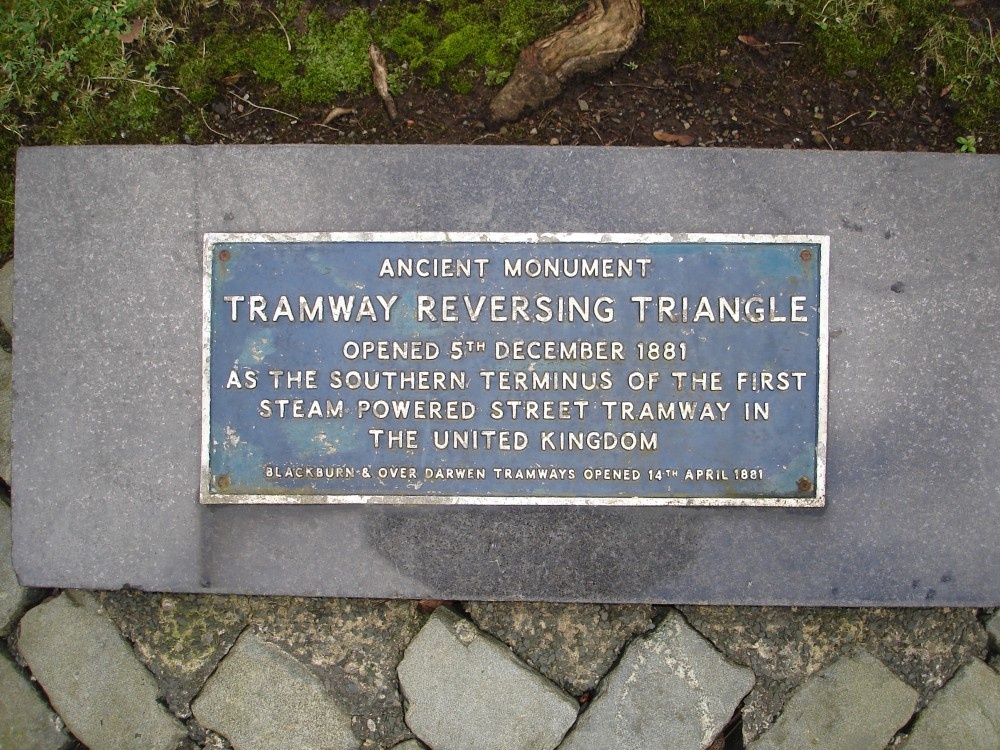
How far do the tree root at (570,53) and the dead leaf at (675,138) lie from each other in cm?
32

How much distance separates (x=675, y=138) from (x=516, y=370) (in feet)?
3.51

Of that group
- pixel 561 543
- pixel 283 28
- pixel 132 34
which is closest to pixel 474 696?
pixel 561 543

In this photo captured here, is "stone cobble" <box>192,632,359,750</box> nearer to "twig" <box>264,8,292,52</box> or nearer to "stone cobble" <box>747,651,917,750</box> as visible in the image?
"stone cobble" <box>747,651,917,750</box>

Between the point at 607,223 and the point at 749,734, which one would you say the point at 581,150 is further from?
the point at 749,734

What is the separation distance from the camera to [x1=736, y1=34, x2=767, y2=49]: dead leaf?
8.65 ft

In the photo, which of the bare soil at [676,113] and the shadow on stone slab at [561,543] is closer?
the shadow on stone slab at [561,543]

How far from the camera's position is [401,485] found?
7.76 feet

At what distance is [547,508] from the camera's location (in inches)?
93.7

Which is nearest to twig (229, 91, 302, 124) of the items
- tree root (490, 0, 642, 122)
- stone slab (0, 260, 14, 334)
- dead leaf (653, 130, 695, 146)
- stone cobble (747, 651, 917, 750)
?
tree root (490, 0, 642, 122)

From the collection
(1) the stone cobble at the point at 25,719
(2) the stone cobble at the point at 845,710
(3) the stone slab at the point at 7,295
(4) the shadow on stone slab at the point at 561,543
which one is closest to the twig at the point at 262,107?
(3) the stone slab at the point at 7,295

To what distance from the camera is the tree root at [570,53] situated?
2566 mm

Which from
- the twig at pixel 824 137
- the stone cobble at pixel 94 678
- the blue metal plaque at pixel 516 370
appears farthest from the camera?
the twig at pixel 824 137

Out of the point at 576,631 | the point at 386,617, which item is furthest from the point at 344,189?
the point at 576,631

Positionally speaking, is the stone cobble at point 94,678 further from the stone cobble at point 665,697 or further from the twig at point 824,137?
the twig at point 824,137
